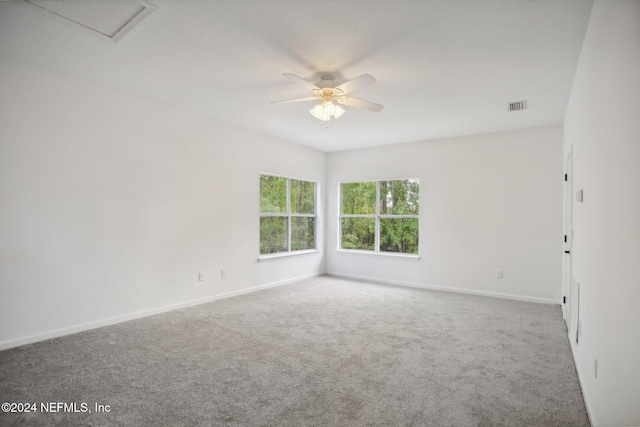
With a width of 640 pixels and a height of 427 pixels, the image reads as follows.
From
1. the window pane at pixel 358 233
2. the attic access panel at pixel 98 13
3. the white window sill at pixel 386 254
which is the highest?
the attic access panel at pixel 98 13

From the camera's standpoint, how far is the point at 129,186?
3.83m

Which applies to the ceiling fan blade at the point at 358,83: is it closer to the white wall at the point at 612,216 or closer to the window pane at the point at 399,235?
the white wall at the point at 612,216

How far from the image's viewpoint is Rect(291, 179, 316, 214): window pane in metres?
6.31

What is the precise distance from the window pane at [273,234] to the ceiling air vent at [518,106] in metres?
3.81

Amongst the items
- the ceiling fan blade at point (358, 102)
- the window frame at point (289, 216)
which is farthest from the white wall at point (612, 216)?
the window frame at point (289, 216)

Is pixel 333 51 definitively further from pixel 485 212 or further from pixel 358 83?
pixel 485 212

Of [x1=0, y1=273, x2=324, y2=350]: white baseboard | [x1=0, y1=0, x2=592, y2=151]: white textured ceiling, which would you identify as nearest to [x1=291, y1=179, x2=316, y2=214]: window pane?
[x1=0, y1=273, x2=324, y2=350]: white baseboard

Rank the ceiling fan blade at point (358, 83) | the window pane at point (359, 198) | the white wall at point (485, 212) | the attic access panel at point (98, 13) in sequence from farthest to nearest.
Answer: the window pane at point (359, 198), the white wall at point (485, 212), the ceiling fan blade at point (358, 83), the attic access panel at point (98, 13)

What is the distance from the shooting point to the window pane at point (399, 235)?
5988 mm

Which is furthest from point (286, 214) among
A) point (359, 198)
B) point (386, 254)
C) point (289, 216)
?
point (386, 254)

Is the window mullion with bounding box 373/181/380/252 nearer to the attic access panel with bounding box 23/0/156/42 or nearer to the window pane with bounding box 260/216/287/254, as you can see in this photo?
the window pane with bounding box 260/216/287/254

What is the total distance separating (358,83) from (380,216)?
3833mm

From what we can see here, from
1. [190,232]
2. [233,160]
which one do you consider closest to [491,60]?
[233,160]

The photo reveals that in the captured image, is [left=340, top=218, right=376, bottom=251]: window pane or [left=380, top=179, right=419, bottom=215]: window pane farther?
[left=340, top=218, right=376, bottom=251]: window pane
